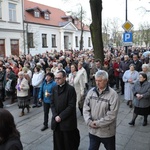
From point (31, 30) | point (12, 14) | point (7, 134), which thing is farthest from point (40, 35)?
point (7, 134)

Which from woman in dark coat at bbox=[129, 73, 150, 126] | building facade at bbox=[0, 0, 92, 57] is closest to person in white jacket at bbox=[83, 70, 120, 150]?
woman in dark coat at bbox=[129, 73, 150, 126]

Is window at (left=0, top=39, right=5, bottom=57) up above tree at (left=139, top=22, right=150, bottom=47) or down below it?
below

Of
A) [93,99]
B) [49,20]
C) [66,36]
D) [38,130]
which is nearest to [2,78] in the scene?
[38,130]

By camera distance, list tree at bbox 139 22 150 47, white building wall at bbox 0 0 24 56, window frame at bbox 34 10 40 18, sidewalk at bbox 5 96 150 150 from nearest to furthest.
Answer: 1. sidewalk at bbox 5 96 150 150
2. white building wall at bbox 0 0 24 56
3. window frame at bbox 34 10 40 18
4. tree at bbox 139 22 150 47

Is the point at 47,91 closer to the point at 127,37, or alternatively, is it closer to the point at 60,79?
the point at 60,79

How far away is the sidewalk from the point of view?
16.0 ft

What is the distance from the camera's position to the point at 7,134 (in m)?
1.97

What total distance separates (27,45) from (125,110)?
21.0 meters

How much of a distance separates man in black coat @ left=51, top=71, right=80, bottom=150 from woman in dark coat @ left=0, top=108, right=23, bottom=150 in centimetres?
209

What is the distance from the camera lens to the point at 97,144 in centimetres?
361

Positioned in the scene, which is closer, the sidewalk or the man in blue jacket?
the sidewalk

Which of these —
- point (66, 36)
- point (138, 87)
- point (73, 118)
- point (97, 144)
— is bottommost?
point (97, 144)

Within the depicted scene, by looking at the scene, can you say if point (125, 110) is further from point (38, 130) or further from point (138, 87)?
point (38, 130)

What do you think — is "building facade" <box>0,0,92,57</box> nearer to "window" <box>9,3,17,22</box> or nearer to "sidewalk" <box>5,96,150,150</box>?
"window" <box>9,3,17,22</box>
